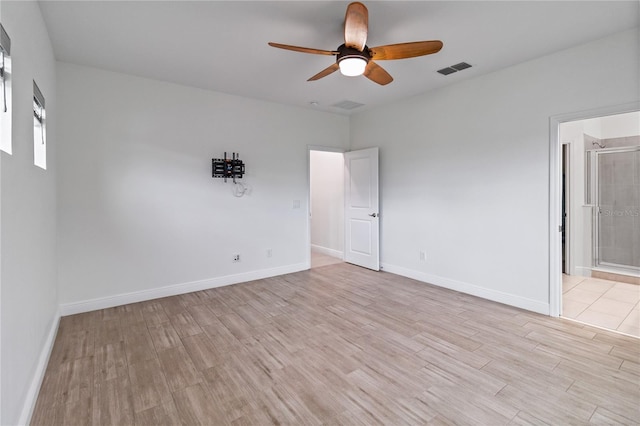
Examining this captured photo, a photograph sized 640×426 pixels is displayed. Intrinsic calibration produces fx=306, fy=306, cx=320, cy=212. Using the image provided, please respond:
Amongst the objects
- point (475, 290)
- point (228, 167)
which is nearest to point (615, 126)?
point (475, 290)

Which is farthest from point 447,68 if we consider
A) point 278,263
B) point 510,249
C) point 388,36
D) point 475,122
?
point 278,263

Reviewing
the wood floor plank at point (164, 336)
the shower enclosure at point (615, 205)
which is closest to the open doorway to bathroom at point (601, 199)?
the shower enclosure at point (615, 205)

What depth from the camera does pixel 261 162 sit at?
15.8 feet

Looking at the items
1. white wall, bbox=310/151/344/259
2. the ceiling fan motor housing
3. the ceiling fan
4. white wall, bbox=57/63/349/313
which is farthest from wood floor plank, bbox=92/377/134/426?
white wall, bbox=310/151/344/259

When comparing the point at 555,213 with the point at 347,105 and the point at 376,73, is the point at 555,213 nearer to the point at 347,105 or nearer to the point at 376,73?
the point at 376,73

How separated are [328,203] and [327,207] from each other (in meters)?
0.10

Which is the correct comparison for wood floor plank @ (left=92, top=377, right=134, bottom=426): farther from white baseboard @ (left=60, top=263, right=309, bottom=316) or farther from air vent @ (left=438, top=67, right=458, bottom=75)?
air vent @ (left=438, top=67, right=458, bottom=75)

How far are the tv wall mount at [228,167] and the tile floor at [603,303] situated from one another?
4.37 metres

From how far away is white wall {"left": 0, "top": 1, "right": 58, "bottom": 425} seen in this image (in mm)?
1571

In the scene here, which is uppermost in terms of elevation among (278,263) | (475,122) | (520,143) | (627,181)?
(475,122)

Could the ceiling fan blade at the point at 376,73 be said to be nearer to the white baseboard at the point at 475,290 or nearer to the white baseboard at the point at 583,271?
the white baseboard at the point at 475,290

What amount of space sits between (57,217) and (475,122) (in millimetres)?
5031

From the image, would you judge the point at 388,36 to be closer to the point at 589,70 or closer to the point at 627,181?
the point at 589,70

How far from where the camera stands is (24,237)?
193cm
